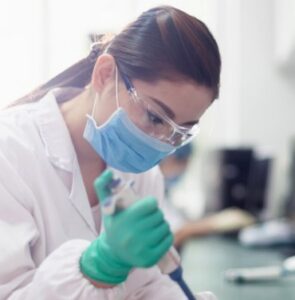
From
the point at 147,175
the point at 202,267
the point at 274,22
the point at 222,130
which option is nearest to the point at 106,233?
the point at 147,175

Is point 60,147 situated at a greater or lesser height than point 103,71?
lesser

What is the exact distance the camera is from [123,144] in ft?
3.00

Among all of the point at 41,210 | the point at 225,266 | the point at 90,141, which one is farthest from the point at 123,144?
the point at 225,266

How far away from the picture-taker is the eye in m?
0.85

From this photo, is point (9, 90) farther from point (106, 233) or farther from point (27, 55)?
point (106, 233)

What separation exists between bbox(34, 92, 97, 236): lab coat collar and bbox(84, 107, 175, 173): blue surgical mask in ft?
0.12

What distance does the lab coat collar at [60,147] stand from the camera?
2.95ft

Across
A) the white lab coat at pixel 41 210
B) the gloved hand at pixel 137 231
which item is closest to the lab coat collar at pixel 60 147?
the white lab coat at pixel 41 210

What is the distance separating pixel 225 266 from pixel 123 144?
1.05 m

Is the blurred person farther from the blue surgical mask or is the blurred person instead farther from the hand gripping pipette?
the hand gripping pipette

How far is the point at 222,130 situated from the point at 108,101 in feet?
7.50

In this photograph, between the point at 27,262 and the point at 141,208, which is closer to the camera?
the point at 141,208

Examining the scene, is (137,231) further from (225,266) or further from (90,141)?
(225,266)

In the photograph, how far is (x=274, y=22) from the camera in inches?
101
